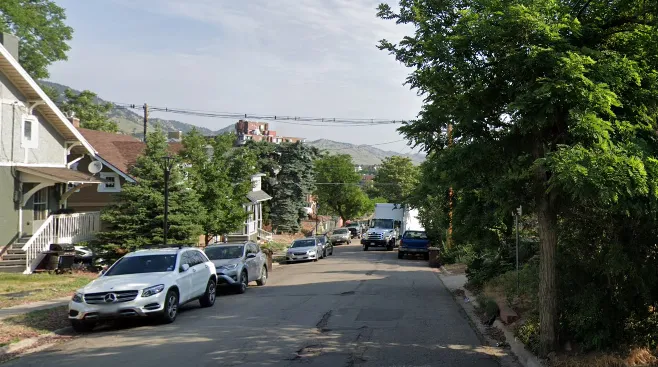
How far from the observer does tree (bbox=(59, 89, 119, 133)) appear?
170 ft

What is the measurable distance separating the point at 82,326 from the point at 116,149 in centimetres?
2247

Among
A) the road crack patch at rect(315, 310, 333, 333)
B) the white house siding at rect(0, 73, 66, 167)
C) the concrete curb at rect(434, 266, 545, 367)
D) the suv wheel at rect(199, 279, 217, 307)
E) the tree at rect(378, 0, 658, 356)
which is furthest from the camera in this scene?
the white house siding at rect(0, 73, 66, 167)

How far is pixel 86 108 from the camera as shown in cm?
5353

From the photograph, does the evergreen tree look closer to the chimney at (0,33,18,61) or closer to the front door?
the front door

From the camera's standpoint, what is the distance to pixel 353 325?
11.9 meters

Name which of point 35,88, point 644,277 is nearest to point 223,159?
point 35,88

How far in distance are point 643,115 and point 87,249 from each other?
2349cm

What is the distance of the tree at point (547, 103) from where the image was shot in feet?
20.1

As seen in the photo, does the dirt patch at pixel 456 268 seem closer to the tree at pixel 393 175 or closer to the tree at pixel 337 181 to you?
the tree at pixel 337 181

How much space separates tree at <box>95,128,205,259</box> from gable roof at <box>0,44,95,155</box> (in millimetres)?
3554

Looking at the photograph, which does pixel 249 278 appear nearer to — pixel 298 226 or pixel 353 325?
pixel 353 325

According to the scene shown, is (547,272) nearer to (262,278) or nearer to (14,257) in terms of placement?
(262,278)

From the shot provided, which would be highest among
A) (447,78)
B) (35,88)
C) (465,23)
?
(35,88)

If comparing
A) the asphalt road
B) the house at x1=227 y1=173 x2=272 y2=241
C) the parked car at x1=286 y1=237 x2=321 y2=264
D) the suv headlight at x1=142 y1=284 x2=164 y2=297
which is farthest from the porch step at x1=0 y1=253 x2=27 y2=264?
the house at x1=227 y1=173 x2=272 y2=241
